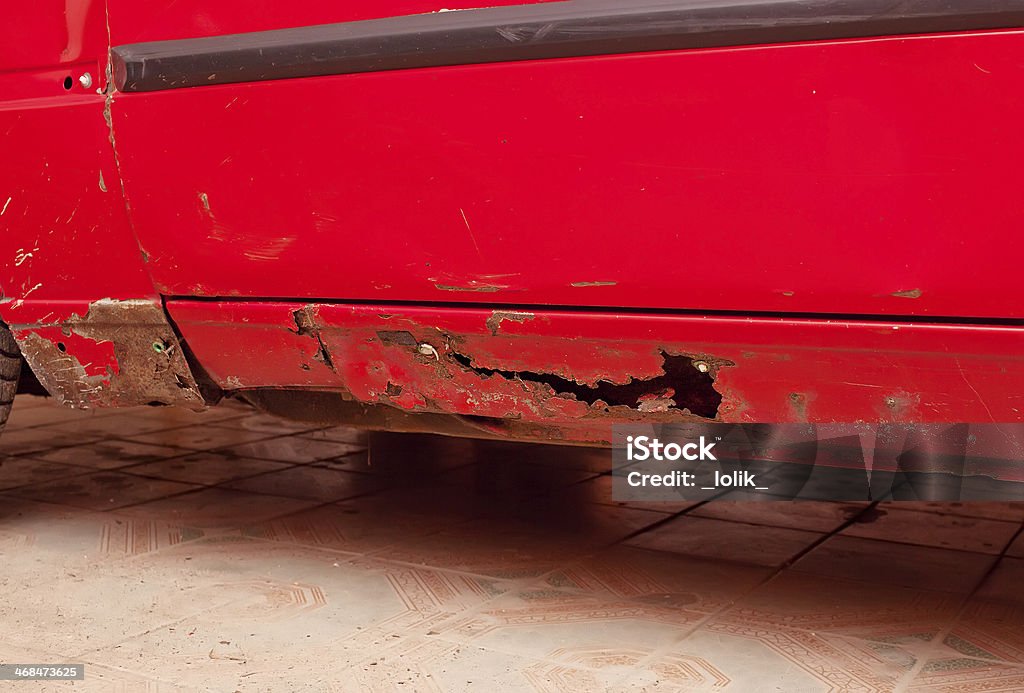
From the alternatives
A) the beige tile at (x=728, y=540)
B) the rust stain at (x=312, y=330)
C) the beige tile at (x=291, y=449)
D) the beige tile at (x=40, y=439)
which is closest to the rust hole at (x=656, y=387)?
the rust stain at (x=312, y=330)

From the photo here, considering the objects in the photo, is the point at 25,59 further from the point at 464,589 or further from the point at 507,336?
the point at 464,589

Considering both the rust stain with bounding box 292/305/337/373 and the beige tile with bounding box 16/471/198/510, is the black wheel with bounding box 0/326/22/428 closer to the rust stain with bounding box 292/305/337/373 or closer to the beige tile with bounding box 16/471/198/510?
the beige tile with bounding box 16/471/198/510

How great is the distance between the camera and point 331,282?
1.78 m

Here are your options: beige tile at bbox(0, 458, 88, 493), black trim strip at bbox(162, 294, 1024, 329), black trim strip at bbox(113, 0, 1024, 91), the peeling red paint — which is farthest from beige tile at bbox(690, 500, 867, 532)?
beige tile at bbox(0, 458, 88, 493)

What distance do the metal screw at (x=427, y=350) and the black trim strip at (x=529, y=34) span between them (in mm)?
480

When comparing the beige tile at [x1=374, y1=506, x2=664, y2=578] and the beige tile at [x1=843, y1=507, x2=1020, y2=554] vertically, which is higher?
the beige tile at [x1=374, y1=506, x2=664, y2=578]

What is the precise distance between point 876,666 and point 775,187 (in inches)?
31.0

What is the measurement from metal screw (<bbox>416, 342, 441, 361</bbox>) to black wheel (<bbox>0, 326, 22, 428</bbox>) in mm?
1068

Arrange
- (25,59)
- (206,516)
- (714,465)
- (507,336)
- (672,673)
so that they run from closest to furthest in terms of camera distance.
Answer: (672,673)
(507,336)
(25,59)
(206,516)
(714,465)

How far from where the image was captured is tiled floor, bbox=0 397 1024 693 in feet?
5.22

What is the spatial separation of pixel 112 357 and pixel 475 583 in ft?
2.87

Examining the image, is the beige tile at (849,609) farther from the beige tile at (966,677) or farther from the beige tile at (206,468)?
the beige tile at (206,468)

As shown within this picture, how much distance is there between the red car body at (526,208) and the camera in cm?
138

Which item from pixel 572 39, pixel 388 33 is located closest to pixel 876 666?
pixel 572 39
